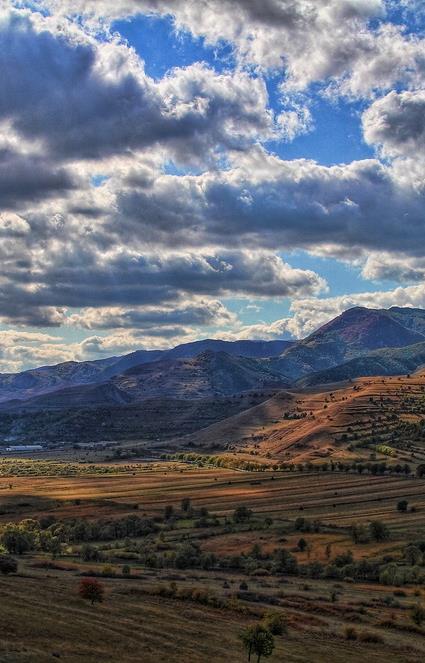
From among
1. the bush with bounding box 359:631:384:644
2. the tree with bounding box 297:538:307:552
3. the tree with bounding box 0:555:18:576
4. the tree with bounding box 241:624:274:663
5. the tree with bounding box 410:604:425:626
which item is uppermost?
the tree with bounding box 0:555:18:576

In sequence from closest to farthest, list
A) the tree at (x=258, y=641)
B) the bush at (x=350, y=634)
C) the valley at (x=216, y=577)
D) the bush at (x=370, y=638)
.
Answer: the tree at (x=258, y=641)
the valley at (x=216, y=577)
the bush at (x=370, y=638)
the bush at (x=350, y=634)

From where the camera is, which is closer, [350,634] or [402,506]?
[350,634]

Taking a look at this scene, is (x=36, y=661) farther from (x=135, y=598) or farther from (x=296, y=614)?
(x=296, y=614)

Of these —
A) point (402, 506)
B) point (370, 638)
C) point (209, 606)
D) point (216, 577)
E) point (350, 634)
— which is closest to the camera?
point (370, 638)

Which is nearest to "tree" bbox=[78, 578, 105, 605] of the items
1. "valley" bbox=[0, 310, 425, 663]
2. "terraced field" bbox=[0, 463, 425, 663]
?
"valley" bbox=[0, 310, 425, 663]

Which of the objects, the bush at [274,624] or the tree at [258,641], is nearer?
the tree at [258,641]

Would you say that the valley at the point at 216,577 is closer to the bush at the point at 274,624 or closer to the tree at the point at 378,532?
the bush at the point at 274,624

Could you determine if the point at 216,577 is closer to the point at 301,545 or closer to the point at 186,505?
the point at 301,545

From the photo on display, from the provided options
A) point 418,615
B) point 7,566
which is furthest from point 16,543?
point 418,615

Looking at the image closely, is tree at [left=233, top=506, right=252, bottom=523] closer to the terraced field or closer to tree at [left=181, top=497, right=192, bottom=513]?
the terraced field

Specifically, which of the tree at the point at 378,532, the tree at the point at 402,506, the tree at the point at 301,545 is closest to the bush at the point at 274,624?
the tree at the point at 301,545

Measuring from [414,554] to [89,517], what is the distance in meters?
80.4

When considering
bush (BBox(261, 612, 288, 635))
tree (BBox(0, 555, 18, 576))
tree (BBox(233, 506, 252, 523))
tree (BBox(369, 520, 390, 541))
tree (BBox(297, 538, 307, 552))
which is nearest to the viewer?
bush (BBox(261, 612, 288, 635))

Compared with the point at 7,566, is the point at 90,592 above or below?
below
